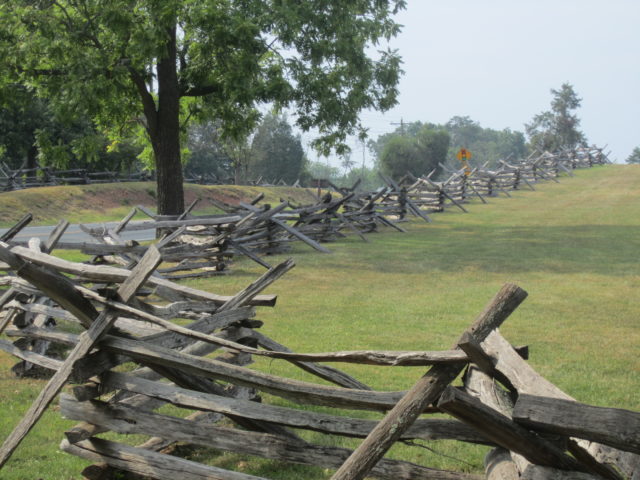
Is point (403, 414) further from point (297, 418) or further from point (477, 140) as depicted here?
point (477, 140)

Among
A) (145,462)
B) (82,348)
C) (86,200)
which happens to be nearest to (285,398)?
(145,462)

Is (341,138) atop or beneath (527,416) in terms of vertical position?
atop

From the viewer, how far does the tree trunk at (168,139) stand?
18.6 meters

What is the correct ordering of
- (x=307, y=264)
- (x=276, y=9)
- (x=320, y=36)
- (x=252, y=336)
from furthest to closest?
(x=320, y=36), (x=276, y=9), (x=307, y=264), (x=252, y=336)

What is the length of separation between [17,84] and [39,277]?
52.9 feet

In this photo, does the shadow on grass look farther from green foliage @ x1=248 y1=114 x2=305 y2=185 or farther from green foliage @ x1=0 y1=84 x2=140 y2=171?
green foliage @ x1=248 y1=114 x2=305 y2=185

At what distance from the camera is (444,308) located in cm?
1103

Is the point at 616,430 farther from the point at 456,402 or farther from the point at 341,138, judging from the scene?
the point at 341,138

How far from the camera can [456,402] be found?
3107mm

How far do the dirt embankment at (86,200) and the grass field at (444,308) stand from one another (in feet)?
26.8

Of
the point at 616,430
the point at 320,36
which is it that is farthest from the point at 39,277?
the point at 320,36

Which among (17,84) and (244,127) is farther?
(244,127)

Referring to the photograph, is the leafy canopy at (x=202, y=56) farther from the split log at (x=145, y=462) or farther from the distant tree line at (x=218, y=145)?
the split log at (x=145, y=462)

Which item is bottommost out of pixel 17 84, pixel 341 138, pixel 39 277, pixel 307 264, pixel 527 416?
pixel 307 264
